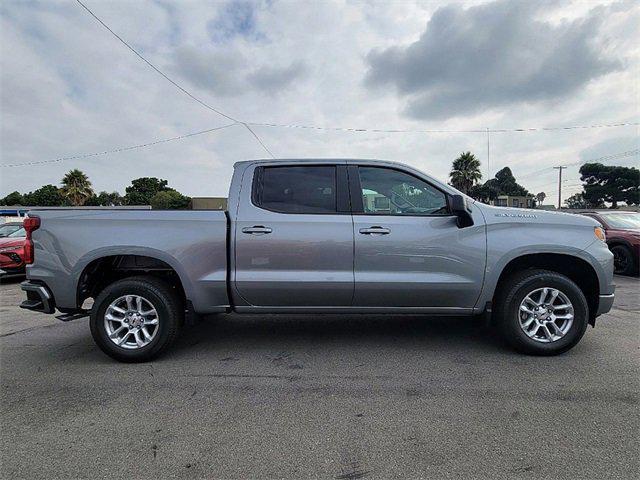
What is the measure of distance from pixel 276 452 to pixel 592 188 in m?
64.4

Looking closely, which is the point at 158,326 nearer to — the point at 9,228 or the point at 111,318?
the point at 111,318

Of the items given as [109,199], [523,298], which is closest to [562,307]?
[523,298]

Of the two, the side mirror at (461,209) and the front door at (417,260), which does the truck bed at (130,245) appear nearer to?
the front door at (417,260)

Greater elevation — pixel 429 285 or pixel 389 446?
pixel 429 285

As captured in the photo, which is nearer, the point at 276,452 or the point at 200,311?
the point at 276,452

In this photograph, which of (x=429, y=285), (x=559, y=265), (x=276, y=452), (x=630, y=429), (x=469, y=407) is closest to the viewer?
(x=276, y=452)

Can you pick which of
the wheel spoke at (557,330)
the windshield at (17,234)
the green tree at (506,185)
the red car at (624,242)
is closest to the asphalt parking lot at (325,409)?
the wheel spoke at (557,330)

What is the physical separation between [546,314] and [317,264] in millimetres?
2316

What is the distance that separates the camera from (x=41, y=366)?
3697 millimetres

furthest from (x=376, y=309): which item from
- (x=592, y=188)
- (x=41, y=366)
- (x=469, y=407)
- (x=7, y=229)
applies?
(x=592, y=188)

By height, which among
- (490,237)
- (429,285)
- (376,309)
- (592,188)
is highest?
(592,188)

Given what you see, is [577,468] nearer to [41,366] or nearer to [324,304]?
[324,304]

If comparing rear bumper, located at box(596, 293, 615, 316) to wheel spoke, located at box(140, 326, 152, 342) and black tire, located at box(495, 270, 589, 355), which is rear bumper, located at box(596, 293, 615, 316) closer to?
black tire, located at box(495, 270, 589, 355)

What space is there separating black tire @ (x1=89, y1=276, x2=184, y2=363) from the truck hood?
329cm
